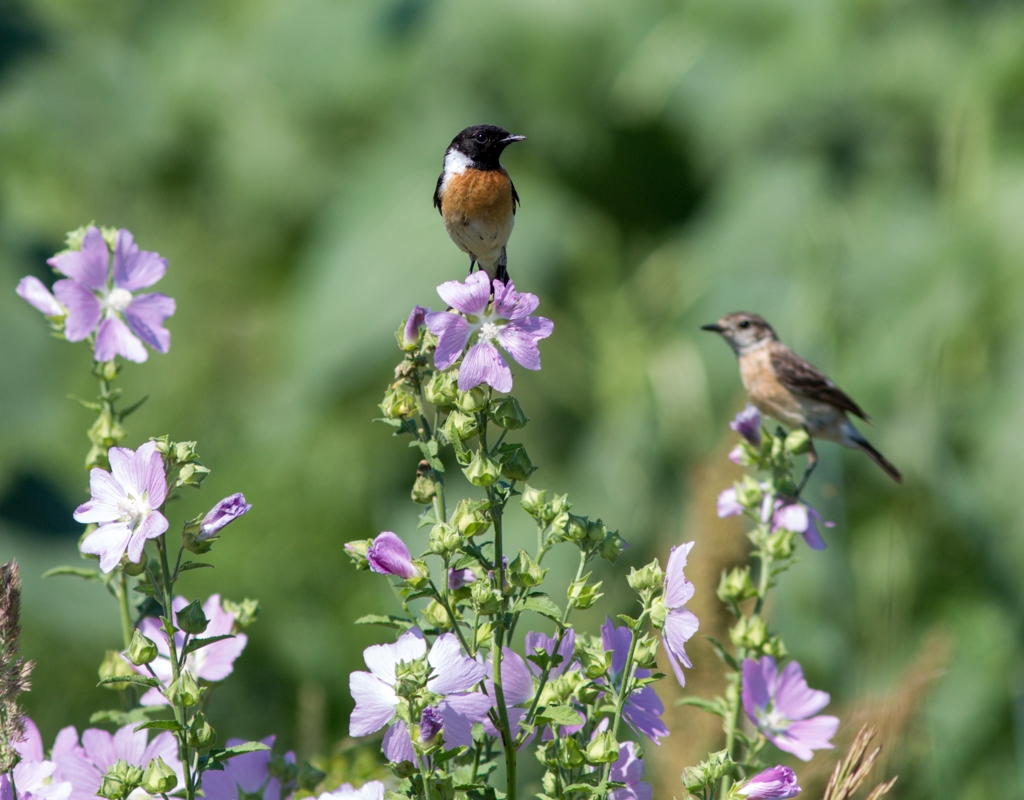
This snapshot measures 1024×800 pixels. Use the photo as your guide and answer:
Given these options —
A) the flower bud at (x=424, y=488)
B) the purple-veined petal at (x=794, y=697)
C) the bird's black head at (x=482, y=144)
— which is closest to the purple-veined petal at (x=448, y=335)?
the flower bud at (x=424, y=488)

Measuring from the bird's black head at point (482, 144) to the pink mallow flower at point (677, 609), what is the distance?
880 millimetres

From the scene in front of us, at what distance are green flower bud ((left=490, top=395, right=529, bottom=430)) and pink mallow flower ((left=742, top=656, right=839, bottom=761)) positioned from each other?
1.44 feet

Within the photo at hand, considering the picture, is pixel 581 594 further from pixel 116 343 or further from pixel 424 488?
pixel 116 343

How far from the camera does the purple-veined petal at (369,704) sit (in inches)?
35.2

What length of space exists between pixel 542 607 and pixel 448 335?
246mm

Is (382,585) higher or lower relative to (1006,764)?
higher

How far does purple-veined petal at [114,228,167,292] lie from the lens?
124 centimetres

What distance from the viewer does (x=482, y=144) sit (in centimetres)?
167

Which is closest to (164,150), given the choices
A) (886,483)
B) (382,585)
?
(382,585)

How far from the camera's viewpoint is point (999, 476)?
3348mm

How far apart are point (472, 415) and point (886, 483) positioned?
278 centimetres

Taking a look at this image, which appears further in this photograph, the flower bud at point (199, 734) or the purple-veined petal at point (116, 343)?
the purple-veined petal at point (116, 343)

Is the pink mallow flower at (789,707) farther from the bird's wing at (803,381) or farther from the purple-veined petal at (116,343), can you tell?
the bird's wing at (803,381)

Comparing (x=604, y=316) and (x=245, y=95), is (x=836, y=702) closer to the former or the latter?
(x=604, y=316)
